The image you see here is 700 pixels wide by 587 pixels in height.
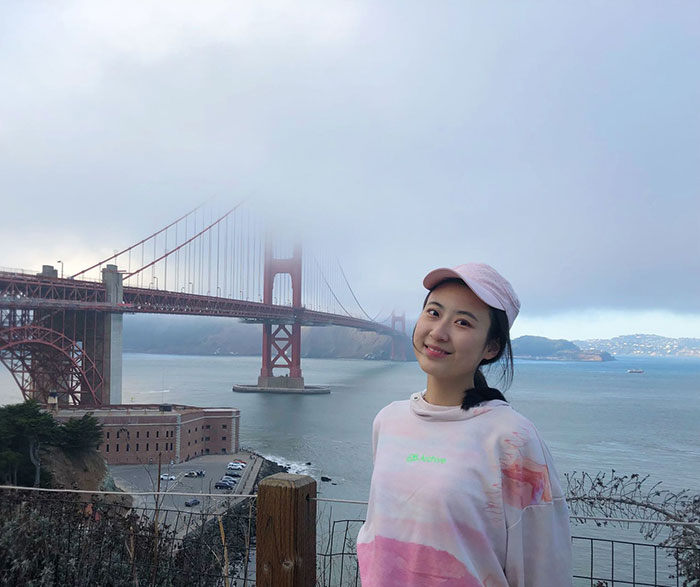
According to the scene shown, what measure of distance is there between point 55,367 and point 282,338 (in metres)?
18.9

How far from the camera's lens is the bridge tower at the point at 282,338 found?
118 ft

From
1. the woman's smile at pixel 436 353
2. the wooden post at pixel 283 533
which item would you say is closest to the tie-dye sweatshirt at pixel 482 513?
the woman's smile at pixel 436 353

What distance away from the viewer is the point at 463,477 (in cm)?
87

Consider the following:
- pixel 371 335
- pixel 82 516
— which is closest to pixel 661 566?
pixel 82 516

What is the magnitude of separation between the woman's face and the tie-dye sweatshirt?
9 cm

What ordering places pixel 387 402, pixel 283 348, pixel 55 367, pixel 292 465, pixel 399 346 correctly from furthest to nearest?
pixel 399 346 → pixel 283 348 → pixel 387 402 → pixel 55 367 → pixel 292 465

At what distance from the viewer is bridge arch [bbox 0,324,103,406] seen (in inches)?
726

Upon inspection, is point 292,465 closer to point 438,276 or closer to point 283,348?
point 438,276

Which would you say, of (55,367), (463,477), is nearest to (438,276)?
(463,477)

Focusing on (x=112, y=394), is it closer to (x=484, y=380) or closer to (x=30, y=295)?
(x=30, y=295)

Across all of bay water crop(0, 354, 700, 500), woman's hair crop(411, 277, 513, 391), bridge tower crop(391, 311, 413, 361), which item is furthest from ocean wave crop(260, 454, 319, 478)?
bridge tower crop(391, 311, 413, 361)

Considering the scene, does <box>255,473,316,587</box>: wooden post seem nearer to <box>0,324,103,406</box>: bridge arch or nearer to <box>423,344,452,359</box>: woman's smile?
<box>423,344,452,359</box>: woman's smile

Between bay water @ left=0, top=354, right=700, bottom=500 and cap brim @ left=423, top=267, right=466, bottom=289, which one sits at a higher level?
cap brim @ left=423, top=267, right=466, bottom=289

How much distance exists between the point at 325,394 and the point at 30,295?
1975 cm
